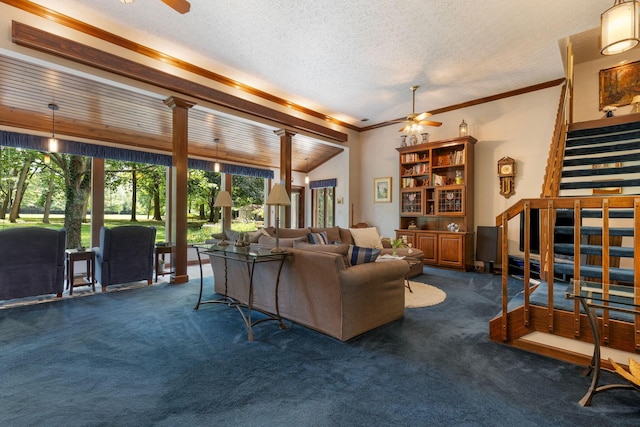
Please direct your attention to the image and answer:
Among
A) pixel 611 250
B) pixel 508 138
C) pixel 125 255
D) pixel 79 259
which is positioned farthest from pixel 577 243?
pixel 79 259

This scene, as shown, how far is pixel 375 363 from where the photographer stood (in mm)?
2268

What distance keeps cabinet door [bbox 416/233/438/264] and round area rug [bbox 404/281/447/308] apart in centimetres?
152

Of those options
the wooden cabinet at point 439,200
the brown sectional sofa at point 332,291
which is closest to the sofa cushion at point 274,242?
the brown sectional sofa at point 332,291

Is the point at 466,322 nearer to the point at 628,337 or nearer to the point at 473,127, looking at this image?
the point at 628,337

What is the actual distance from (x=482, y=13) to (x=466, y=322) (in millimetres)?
3472

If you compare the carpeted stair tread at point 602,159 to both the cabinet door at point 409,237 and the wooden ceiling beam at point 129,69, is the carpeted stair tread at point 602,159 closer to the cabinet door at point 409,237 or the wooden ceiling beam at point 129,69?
the cabinet door at point 409,237

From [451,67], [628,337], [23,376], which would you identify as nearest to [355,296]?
[628,337]

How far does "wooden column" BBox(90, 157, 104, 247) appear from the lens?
5.35 meters

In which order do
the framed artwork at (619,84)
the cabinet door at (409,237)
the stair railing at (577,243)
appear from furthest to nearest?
the cabinet door at (409,237)
the framed artwork at (619,84)
the stair railing at (577,243)

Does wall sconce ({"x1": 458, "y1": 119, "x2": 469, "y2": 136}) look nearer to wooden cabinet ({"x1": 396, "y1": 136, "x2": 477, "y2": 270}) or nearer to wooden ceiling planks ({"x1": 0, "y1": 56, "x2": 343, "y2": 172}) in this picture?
wooden cabinet ({"x1": 396, "y1": 136, "x2": 477, "y2": 270})

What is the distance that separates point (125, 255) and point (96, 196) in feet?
6.03

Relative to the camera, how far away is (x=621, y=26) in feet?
8.66

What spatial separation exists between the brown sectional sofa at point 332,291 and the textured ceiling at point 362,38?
8.84ft

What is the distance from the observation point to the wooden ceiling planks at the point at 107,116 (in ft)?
12.9
